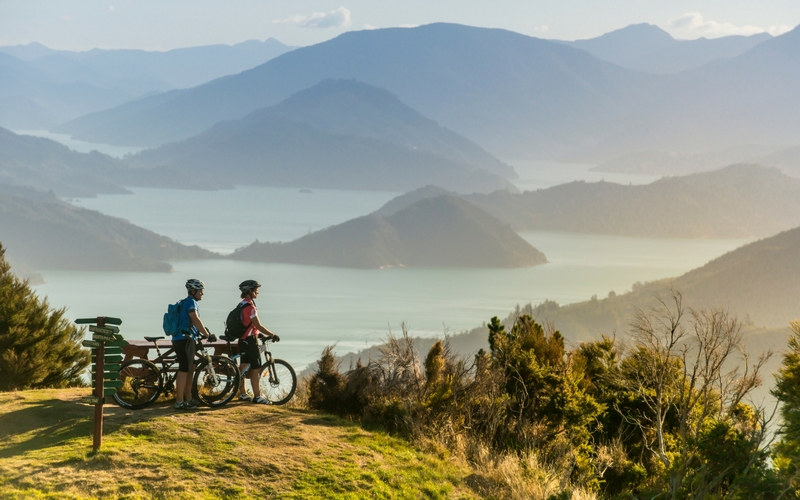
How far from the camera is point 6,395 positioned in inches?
456

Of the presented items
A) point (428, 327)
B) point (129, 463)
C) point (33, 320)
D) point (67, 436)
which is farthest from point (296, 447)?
point (428, 327)

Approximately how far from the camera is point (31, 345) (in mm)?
17625

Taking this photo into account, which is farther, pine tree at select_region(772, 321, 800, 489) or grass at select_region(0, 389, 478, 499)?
pine tree at select_region(772, 321, 800, 489)

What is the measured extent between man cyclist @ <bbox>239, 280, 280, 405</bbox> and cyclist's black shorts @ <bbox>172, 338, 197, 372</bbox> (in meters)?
0.93

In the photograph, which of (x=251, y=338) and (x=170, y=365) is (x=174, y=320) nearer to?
(x=170, y=365)

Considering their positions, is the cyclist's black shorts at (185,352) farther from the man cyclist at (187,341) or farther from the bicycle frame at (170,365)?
the bicycle frame at (170,365)

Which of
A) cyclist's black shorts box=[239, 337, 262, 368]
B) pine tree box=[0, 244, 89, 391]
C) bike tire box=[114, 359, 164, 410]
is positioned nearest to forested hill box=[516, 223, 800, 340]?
pine tree box=[0, 244, 89, 391]

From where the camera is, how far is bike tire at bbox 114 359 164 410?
11.1 metres

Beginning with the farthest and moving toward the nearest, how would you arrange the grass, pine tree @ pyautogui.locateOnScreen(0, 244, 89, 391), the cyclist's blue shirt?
pine tree @ pyautogui.locateOnScreen(0, 244, 89, 391) < the cyclist's blue shirt < the grass

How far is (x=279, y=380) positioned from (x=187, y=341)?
6.38 feet

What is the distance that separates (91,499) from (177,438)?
6.08ft

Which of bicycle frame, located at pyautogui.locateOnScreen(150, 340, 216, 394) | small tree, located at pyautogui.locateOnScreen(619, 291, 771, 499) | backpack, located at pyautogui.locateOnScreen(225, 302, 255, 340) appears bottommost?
small tree, located at pyautogui.locateOnScreen(619, 291, 771, 499)

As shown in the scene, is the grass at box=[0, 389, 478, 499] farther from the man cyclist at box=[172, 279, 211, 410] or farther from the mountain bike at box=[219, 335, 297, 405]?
the mountain bike at box=[219, 335, 297, 405]

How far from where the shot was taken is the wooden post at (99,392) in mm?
9117
